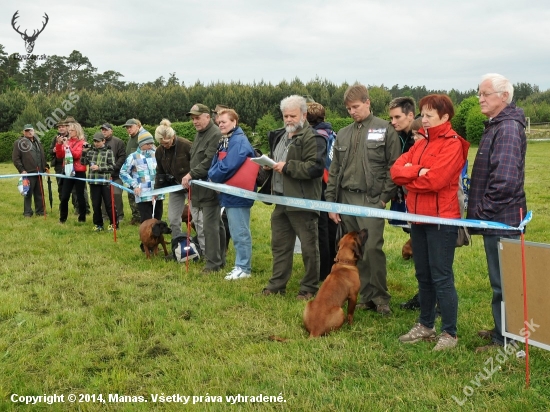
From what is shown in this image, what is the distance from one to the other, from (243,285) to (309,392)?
2919 mm

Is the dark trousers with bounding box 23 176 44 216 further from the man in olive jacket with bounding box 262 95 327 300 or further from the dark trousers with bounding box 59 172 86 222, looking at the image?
the man in olive jacket with bounding box 262 95 327 300

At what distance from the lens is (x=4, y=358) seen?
4242 millimetres

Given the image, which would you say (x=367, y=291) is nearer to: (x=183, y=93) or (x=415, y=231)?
(x=415, y=231)

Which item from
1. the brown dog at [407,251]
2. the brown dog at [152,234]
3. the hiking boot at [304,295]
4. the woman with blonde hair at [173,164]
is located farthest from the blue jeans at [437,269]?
the brown dog at [152,234]

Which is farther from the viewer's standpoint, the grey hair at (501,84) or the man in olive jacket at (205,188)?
the man in olive jacket at (205,188)

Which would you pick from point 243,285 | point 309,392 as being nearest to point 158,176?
point 243,285

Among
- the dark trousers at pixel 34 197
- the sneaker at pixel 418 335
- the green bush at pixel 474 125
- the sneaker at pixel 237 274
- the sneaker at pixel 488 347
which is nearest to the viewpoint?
the sneaker at pixel 488 347

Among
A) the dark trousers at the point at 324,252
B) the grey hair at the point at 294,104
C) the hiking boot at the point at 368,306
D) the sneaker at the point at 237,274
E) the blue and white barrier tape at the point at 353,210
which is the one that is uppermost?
the grey hair at the point at 294,104

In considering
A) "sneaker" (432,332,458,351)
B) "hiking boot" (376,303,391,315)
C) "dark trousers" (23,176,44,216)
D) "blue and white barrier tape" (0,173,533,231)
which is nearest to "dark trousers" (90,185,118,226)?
"dark trousers" (23,176,44,216)

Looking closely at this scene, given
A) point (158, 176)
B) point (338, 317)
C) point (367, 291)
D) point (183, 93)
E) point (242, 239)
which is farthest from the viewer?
point (183, 93)

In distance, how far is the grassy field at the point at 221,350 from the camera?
341cm

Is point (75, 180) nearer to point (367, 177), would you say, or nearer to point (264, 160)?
point (264, 160)

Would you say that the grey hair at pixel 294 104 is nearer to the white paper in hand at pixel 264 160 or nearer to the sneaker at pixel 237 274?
the white paper in hand at pixel 264 160

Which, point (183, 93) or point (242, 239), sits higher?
point (183, 93)
